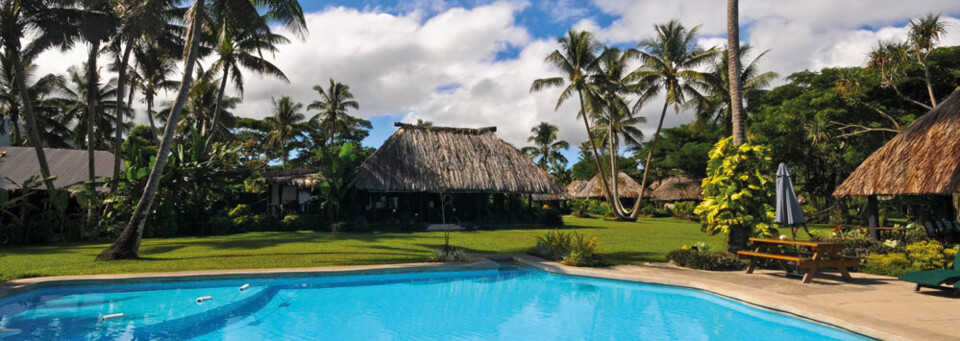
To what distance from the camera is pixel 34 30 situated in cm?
1608

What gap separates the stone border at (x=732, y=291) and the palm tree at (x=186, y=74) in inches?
333

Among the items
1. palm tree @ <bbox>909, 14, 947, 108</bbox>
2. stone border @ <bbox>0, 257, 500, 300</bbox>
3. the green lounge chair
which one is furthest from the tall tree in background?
palm tree @ <bbox>909, 14, 947, 108</bbox>

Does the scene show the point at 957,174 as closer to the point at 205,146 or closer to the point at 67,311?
the point at 67,311

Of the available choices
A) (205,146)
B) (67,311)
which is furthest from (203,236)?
(67,311)

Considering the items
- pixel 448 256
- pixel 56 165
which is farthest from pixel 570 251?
pixel 56 165

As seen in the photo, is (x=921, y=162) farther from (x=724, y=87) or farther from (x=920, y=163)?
(x=724, y=87)

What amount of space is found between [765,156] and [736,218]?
1398mm

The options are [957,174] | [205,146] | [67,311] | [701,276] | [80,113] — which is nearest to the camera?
[67,311]

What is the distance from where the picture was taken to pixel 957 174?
10086mm

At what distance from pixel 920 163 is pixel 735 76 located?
4.42 m

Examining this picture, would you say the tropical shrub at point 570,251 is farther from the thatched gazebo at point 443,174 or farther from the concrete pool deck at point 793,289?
the thatched gazebo at point 443,174

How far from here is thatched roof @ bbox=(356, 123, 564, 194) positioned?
2275cm

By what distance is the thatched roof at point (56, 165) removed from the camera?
65.7 feet

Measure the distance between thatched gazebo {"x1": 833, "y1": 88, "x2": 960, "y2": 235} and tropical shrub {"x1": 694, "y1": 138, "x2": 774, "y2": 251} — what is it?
10.9 feet
